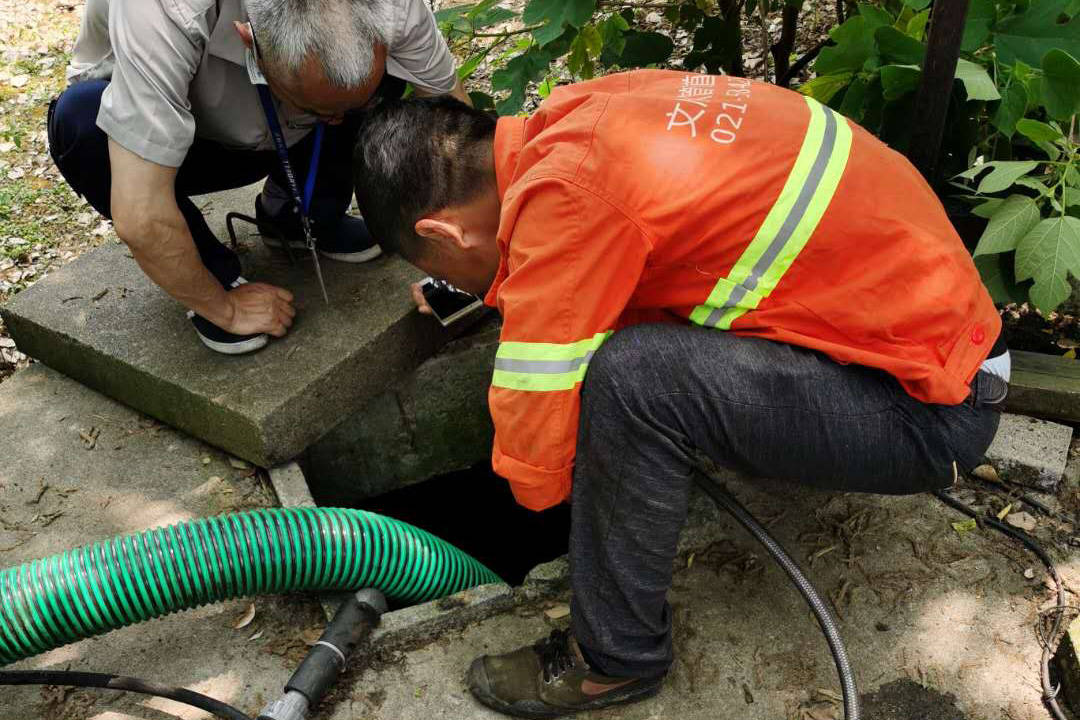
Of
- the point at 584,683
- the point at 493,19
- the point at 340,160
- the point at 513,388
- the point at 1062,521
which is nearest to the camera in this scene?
the point at 513,388

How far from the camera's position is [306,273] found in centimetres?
305

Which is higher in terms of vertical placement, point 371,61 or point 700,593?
point 371,61

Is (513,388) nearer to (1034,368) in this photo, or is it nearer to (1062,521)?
(1062,521)

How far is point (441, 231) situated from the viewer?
1921 millimetres

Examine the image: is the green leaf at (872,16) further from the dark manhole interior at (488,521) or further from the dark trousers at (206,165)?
the dark manhole interior at (488,521)

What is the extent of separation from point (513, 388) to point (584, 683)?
0.73 meters

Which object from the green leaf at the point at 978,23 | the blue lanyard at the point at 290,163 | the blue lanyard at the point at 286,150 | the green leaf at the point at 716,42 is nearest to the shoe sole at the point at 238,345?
the blue lanyard at the point at 290,163

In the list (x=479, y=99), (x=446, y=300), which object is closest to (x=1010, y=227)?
(x=446, y=300)

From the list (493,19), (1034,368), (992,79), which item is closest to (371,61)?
(493,19)

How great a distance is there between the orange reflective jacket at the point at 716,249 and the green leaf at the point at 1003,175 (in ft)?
1.73

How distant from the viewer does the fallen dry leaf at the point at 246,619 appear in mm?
2283

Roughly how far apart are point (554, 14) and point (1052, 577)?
74.8 inches

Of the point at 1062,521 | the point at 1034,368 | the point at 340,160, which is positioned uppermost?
the point at 340,160

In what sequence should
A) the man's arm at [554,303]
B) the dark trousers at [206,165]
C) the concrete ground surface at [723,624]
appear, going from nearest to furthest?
1. the man's arm at [554,303]
2. the concrete ground surface at [723,624]
3. the dark trousers at [206,165]
